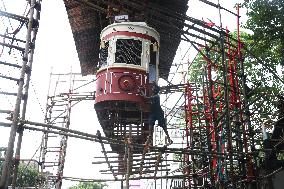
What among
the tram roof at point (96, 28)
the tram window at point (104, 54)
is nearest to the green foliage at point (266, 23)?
the tram roof at point (96, 28)

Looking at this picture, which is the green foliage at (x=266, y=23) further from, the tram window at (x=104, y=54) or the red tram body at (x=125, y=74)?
the tram window at (x=104, y=54)

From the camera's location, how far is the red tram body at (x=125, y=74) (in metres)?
12.2

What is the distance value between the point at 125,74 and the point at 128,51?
104 cm

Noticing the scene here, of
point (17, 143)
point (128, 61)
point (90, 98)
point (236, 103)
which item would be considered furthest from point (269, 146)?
point (90, 98)

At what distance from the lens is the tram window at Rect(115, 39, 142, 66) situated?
1262 centimetres

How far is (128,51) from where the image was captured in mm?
12750

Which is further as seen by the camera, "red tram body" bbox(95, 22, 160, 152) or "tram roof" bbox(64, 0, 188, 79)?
"tram roof" bbox(64, 0, 188, 79)

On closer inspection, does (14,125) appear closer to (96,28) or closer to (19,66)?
(19,66)

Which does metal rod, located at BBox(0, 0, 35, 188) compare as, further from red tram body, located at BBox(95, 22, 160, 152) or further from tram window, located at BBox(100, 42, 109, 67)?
tram window, located at BBox(100, 42, 109, 67)

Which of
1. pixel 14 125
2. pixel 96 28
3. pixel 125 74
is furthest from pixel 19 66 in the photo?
pixel 96 28

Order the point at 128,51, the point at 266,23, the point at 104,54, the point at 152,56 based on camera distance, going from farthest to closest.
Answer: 1. the point at 266,23
2. the point at 152,56
3. the point at 104,54
4. the point at 128,51

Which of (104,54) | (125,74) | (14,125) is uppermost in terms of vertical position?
(104,54)

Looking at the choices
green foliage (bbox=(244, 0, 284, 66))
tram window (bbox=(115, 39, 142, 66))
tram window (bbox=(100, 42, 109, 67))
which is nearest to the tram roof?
tram window (bbox=(115, 39, 142, 66))

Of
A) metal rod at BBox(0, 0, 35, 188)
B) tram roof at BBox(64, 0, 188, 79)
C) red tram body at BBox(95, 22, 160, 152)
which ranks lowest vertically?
metal rod at BBox(0, 0, 35, 188)
